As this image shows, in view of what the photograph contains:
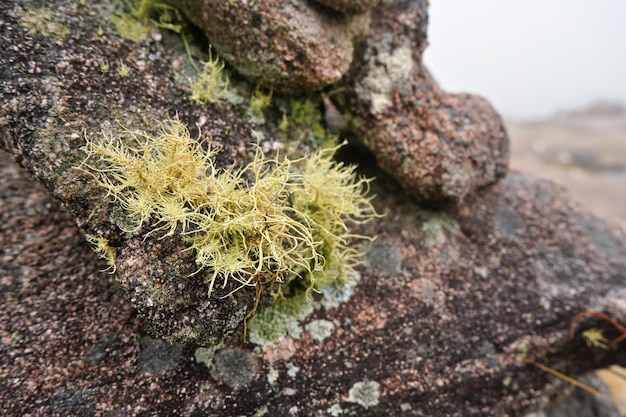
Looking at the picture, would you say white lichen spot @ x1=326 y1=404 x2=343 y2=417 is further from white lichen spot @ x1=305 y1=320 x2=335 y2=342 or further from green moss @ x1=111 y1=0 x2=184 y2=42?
green moss @ x1=111 y1=0 x2=184 y2=42

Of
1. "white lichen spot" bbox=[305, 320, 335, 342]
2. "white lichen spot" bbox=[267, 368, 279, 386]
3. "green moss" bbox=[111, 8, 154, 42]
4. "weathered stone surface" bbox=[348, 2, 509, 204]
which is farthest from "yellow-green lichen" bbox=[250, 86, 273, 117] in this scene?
"white lichen spot" bbox=[267, 368, 279, 386]

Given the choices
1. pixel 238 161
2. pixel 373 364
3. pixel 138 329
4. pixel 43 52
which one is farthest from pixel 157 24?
pixel 373 364

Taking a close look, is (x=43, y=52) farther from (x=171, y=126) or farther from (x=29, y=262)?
(x=29, y=262)

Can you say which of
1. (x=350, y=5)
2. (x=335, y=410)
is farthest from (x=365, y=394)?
(x=350, y=5)

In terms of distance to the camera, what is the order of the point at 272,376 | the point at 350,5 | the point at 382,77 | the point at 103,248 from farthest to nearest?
the point at 382,77 < the point at 350,5 < the point at 272,376 < the point at 103,248

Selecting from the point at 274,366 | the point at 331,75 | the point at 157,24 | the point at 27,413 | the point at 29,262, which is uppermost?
the point at 331,75

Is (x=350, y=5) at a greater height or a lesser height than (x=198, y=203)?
greater

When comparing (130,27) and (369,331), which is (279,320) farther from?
(130,27)

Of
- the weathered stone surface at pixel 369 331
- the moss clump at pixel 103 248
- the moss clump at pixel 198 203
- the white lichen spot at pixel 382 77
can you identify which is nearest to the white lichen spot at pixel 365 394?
the weathered stone surface at pixel 369 331
